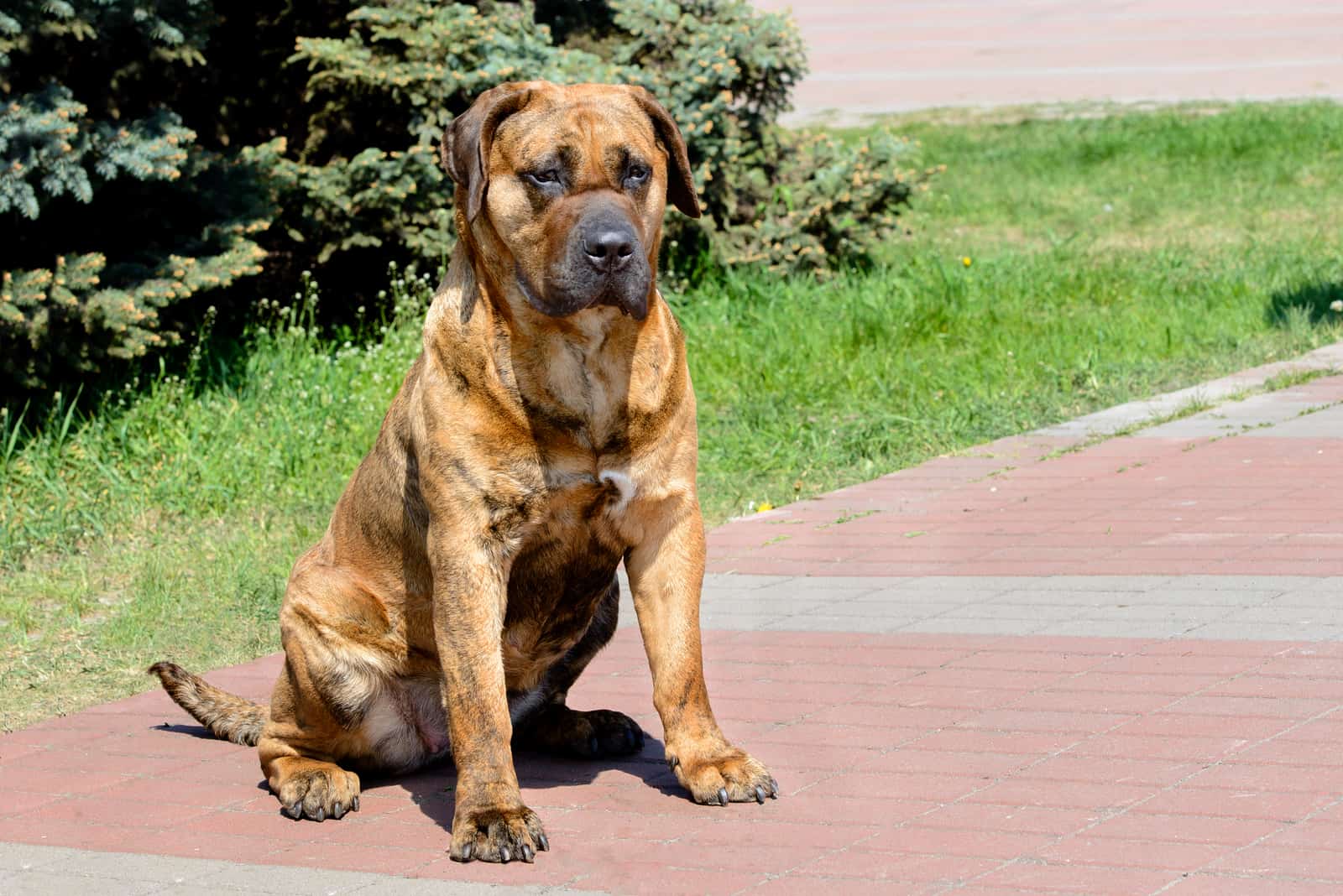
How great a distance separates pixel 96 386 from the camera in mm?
8898

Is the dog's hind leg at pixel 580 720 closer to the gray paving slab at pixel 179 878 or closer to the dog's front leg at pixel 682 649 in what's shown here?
the dog's front leg at pixel 682 649

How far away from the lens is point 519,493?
4023 mm

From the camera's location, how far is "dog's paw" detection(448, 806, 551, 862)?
3832 mm

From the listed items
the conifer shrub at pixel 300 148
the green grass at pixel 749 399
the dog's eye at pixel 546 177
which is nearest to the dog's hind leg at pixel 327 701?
the dog's eye at pixel 546 177

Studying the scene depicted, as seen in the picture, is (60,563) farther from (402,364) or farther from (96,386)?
(402,364)

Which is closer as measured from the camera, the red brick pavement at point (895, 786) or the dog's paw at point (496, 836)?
the red brick pavement at point (895, 786)

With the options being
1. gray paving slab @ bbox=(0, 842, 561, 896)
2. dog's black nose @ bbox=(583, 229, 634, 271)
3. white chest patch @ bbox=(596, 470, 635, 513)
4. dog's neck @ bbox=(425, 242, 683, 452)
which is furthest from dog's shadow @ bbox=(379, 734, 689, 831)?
dog's black nose @ bbox=(583, 229, 634, 271)

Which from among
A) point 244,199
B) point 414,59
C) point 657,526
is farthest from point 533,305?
point 414,59

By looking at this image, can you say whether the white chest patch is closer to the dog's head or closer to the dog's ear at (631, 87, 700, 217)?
the dog's head

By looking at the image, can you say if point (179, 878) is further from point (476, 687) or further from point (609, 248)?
point (609, 248)

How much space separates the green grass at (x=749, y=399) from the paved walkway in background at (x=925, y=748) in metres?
0.96

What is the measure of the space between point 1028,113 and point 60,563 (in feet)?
51.6

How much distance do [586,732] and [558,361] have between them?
116 cm

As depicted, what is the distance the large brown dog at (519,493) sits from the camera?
396 cm
